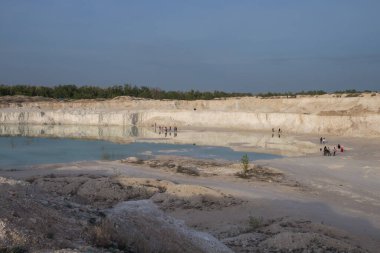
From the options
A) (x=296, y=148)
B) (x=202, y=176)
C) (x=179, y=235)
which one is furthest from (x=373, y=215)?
(x=296, y=148)

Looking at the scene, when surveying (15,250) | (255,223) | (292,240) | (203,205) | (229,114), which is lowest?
(203,205)

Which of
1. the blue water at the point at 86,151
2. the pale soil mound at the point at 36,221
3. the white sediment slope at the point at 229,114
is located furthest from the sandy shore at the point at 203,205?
the white sediment slope at the point at 229,114

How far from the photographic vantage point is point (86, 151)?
3098cm

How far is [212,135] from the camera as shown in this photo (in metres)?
43.7

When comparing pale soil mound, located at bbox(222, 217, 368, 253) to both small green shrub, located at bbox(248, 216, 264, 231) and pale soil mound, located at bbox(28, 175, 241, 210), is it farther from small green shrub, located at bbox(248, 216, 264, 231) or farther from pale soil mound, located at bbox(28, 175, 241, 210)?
pale soil mound, located at bbox(28, 175, 241, 210)

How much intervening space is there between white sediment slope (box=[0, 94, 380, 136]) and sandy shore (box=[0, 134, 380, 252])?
16.9m

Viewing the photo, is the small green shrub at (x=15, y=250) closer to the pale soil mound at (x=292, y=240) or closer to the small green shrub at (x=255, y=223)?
the pale soil mound at (x=292, y=240)

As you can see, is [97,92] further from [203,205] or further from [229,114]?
[203,205]

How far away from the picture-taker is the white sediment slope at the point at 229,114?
4403cm

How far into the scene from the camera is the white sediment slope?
44.0m

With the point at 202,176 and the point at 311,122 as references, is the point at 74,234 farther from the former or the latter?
the point at 311,122

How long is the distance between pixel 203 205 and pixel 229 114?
1560 inches

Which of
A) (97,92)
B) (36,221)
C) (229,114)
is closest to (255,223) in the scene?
(36,221)

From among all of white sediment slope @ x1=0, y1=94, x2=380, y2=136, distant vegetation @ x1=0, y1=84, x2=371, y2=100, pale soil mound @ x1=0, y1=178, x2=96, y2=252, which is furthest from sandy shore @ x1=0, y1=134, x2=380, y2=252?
distant vegetation @ x1=0, y1=84, x2=371, y2=100
